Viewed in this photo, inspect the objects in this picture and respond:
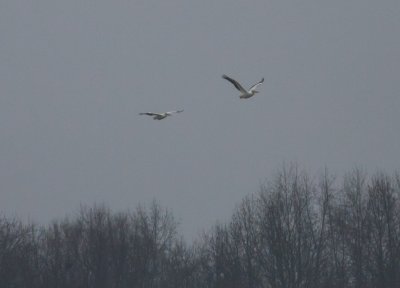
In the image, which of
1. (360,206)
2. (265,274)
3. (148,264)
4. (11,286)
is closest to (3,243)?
(11,286)

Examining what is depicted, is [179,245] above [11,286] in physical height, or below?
above

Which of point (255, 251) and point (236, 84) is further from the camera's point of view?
point (255, 251)

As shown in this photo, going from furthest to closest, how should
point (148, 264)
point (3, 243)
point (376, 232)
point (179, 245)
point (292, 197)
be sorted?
point (179, 245) → point (148, 264) → point (3, 243) → point (292, 197) → point (376, 232)

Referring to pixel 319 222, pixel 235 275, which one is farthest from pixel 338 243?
pixel 235 275

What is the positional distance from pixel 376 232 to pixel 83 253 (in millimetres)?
23997

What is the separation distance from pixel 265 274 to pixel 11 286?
1750cm

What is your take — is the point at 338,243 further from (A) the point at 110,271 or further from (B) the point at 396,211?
(A) the point at 110,271

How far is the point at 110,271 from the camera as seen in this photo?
3159 inches

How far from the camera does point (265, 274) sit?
6725cm

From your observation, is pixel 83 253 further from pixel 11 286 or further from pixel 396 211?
pixel 396 211

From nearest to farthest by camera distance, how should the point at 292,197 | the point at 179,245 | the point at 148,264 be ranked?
the point at 292,197 < the point at 148,264 < the point at 179,245

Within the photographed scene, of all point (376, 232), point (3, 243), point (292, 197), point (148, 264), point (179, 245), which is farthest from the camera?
point (179, 245)

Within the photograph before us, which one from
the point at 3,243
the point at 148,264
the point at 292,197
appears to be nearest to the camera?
the point at 292,197

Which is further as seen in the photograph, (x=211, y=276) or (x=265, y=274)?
(x=211, y=276)
